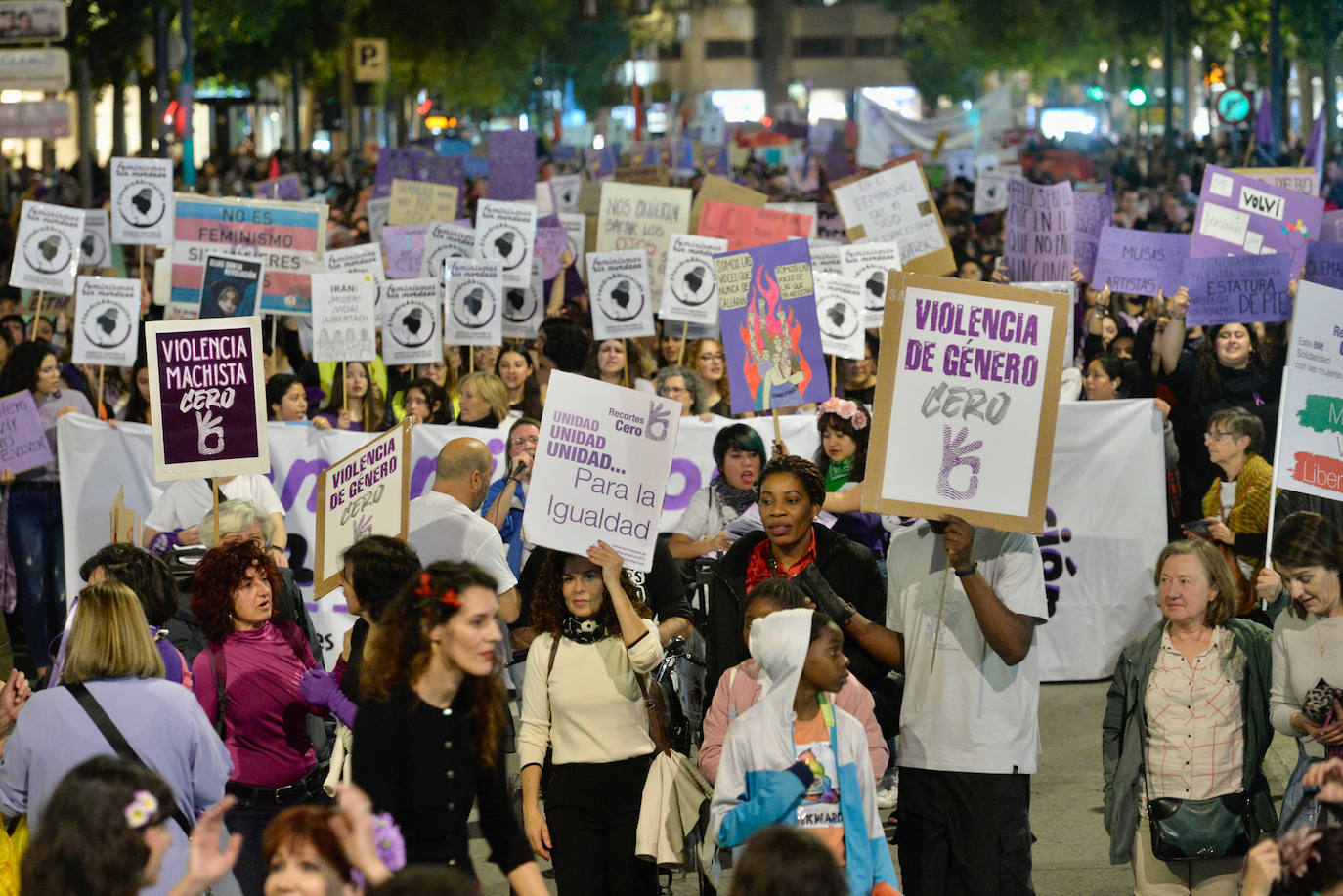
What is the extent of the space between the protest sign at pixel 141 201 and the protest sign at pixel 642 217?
3.42 m

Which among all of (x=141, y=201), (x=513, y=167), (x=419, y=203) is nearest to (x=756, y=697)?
(x=141, y=201)

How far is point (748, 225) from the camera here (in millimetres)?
14062

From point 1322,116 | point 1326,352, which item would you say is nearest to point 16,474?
point 1326,352

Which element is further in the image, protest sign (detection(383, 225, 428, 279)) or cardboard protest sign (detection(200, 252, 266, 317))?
protest sign (detection(383, 225, 428, 279))

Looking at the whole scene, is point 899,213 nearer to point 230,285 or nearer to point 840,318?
point 840,318

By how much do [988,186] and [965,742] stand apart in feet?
58.9

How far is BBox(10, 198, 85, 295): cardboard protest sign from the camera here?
13.0 m

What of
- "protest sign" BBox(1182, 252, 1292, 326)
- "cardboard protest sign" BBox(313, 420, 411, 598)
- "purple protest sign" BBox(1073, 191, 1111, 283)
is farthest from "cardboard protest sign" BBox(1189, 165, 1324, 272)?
"cardboard protest sign" BBox(313, 420, 411, 598)

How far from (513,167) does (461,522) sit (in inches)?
471

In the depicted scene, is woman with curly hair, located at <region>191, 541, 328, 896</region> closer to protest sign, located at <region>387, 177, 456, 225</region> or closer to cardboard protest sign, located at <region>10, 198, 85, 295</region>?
cardboard protest sign, located at <region>10, 198, 85, 295</region>

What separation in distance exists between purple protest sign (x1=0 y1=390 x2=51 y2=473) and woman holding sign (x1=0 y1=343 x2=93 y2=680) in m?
0.14

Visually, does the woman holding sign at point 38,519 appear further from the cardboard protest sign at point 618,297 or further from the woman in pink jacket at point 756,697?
the woman in pink jacket at point 756,697

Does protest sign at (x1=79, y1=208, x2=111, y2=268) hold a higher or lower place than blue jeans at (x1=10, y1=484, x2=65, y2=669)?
higher

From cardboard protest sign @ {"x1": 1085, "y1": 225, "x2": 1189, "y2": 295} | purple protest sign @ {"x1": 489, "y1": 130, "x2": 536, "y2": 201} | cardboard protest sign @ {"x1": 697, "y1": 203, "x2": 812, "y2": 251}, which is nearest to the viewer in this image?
cardboard protest sign @ {"x1": 1085, "y1": 225, "x2": 1189, "y2": 295}
